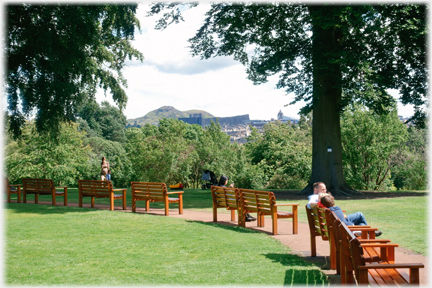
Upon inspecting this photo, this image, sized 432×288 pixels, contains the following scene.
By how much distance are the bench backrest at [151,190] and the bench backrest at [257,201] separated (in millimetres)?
3173

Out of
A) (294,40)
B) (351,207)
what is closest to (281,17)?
(294,40)

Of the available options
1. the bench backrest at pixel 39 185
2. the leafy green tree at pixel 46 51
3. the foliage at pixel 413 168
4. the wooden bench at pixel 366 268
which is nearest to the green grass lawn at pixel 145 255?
the wooden bench at pixel 366 268

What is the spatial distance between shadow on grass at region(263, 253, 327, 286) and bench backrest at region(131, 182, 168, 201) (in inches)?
249

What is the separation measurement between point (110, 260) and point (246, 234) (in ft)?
11.4

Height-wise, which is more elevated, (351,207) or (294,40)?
(294,40)

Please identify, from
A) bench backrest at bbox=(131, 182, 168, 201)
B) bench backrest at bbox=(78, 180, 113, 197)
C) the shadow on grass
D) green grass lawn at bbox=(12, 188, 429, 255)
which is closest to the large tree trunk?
green grass lawn at bbox=(12, 188, 429, 255)

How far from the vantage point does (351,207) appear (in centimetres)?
1477

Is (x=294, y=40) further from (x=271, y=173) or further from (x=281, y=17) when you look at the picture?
(x=271, y=173)

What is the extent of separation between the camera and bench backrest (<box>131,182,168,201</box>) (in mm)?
12586

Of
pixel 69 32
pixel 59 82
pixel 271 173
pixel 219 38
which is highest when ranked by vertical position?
pixel 219 38

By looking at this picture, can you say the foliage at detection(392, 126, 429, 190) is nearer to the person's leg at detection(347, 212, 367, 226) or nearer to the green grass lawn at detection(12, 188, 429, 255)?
the green grass lawn at detection(12, 188, 429, 255)

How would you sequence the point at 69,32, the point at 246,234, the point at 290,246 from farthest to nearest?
the point at 69,32, the point at 246,234, the point at 290,246

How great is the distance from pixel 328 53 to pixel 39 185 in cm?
1293

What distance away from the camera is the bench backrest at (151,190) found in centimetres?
1259
